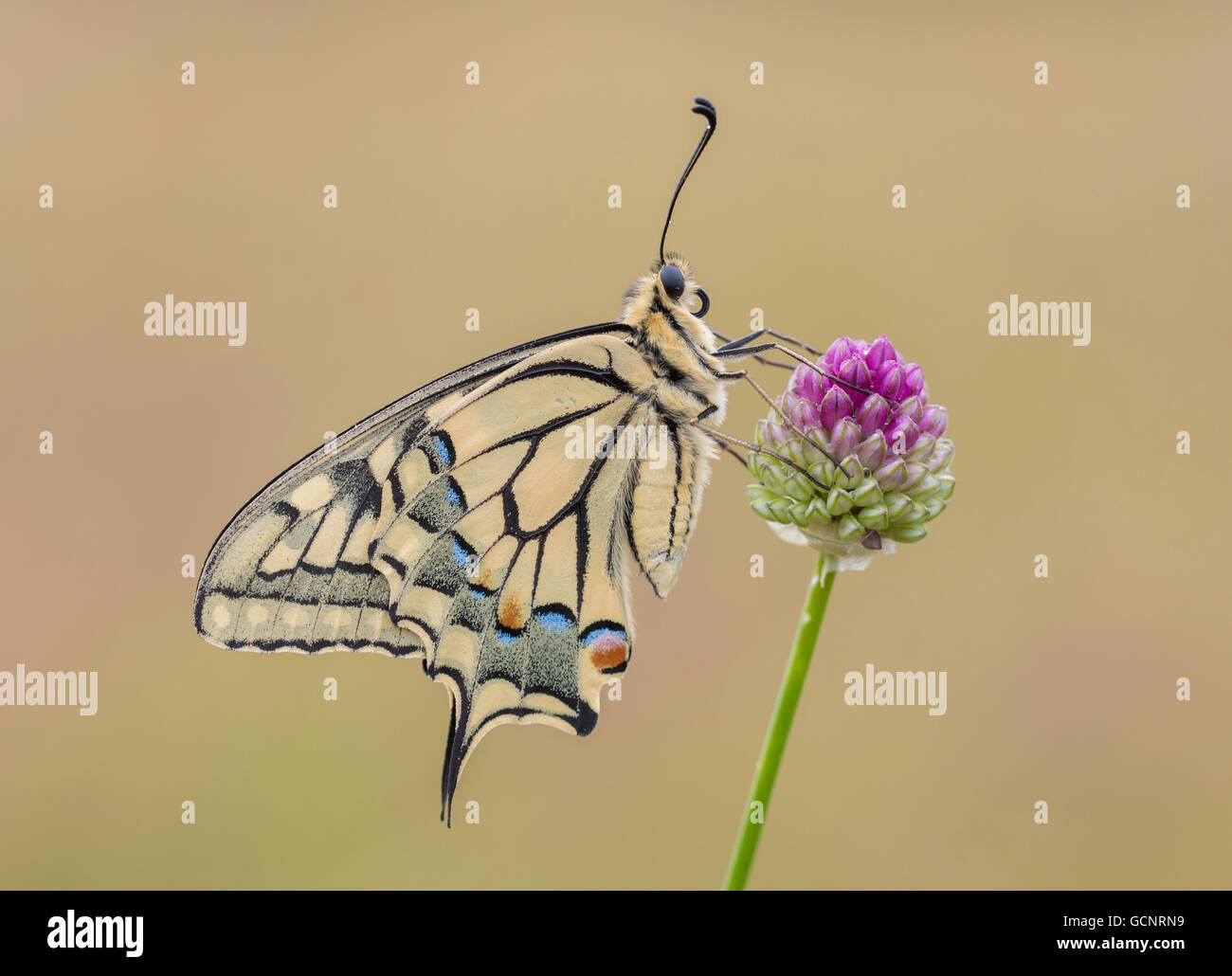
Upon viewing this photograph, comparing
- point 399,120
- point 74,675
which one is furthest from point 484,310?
point 74,675

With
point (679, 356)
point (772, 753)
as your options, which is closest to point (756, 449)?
point (679, 356)

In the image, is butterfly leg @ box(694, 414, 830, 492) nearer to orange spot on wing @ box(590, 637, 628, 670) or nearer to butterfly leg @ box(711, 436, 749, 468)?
butterfly leg @ box(711, 436, 749, 468)

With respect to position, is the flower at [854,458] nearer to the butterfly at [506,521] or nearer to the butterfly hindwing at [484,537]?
the butterfly at [506,521]

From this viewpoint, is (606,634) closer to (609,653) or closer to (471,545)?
(609,653)

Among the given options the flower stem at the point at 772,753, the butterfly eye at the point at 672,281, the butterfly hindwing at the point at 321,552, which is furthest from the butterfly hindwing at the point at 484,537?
the flower stem at the point at 772,753

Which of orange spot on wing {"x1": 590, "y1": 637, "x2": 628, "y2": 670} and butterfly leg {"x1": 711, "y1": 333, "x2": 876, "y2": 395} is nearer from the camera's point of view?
butterfly leg {"x1": 711, "y1": 333, "x2": 876, "y2": 395}

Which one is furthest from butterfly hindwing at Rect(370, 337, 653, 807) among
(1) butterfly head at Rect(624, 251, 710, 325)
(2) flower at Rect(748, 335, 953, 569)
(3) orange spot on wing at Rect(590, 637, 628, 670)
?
(2) flower at Rect(748, 335, 953, 569)
